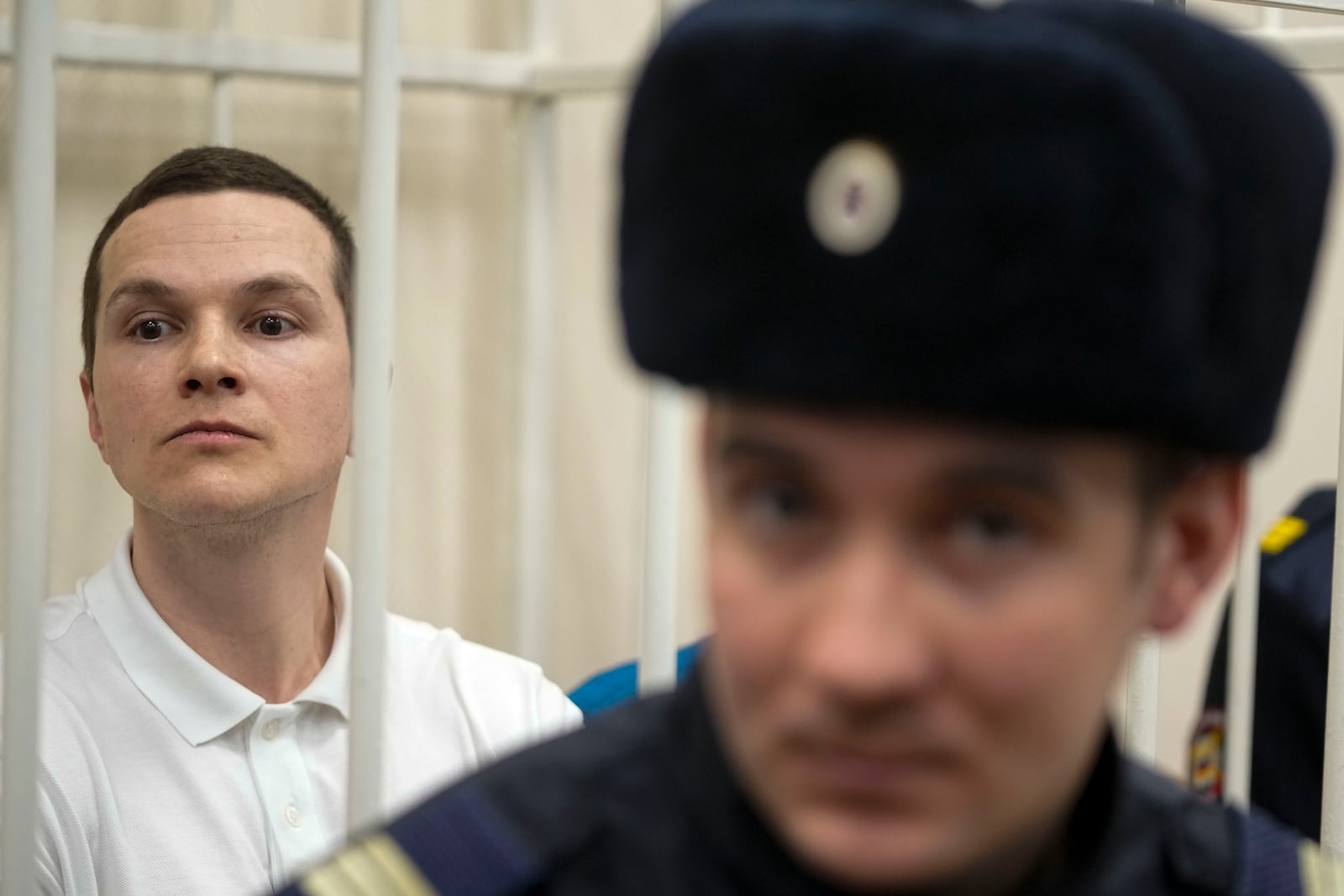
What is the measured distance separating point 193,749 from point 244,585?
0.15 m

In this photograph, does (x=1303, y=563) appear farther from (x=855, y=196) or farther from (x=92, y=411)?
(x=855, y=196)

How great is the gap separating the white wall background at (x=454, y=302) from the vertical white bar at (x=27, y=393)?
719 millimetres

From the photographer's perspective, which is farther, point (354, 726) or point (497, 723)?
point (497, 723)

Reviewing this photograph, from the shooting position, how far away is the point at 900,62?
509 mm

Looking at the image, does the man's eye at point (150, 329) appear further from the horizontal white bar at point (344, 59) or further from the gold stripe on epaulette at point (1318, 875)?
the gold stripe on epaulette at point (1318, 875)

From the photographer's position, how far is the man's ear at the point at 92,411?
1.36 meters

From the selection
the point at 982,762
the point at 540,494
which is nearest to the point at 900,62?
the point at 982,762

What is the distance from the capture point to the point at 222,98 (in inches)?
60.1

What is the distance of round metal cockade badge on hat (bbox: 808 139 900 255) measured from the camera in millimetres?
521

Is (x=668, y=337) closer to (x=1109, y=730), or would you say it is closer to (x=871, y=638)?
(x=871, y=638)

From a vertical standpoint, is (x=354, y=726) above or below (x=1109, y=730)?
below

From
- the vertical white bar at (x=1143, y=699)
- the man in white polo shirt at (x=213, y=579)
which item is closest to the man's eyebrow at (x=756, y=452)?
the vertical white bar at (x=1143, y=699)

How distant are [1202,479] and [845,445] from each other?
16 centimetres

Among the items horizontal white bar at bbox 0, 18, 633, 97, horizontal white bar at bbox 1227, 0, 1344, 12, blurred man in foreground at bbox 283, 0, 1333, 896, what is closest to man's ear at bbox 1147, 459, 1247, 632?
blurred man in foreground at bbox 283, 0, 1333, 896
